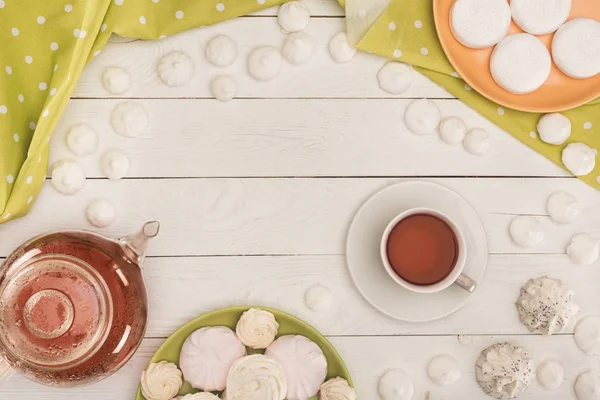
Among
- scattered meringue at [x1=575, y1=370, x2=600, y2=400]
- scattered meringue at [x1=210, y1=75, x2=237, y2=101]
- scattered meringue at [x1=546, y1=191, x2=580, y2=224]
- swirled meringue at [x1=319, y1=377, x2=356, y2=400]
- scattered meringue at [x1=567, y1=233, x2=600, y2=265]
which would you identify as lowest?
scattered meringue at [x1=575, y1=370, x2=600, y2=400]

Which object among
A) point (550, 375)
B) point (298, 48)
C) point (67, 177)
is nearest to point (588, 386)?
point (550, 375)

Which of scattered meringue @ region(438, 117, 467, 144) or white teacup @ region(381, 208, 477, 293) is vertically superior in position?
scattered meringue @ region(438, 117, 467, 144)

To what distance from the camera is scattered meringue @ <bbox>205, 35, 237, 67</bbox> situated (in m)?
0.72

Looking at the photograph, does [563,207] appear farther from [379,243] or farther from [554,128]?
[379,243]

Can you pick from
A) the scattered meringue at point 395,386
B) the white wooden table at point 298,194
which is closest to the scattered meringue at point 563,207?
the white wooden table at point 298,194

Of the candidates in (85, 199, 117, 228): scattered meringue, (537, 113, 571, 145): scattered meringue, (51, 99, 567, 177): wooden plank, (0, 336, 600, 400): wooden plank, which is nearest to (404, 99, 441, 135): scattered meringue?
(51, 99, 567, 177): wooden plank

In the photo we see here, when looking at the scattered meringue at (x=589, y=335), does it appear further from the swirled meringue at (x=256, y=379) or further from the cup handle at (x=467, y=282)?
the swirled meringue at (x=256, y=379)

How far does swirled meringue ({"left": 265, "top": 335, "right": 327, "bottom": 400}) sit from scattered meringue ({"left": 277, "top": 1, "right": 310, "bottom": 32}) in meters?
0.34

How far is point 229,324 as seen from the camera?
69 cm

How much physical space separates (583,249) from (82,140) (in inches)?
22.0

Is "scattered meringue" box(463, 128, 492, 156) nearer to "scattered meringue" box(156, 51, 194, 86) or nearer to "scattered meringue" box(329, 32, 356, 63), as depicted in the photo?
"scattered meringue" box(329, 32, 356, 63)

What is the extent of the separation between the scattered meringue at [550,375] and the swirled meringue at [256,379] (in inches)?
11.3

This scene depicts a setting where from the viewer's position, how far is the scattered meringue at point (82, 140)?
71cm

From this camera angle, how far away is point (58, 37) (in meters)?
0.70
